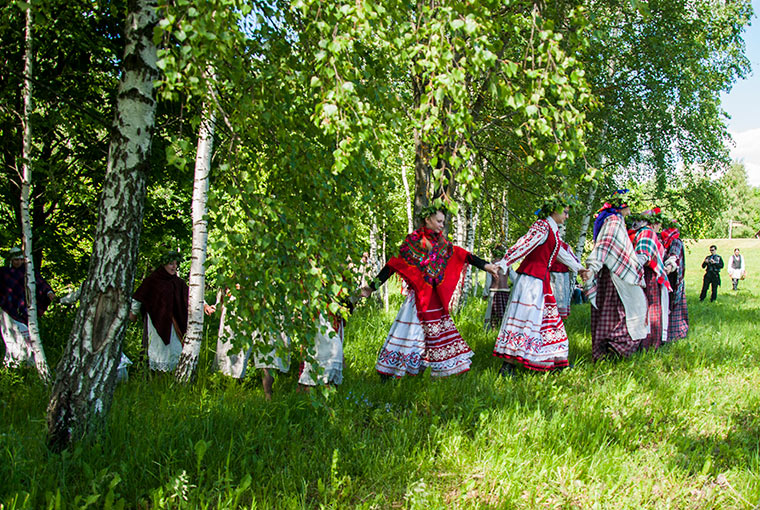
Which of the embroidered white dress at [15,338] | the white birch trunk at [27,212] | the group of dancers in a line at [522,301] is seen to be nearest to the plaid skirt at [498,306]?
the group of dancers in a line at [522,301]

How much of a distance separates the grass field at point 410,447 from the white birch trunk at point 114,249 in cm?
29

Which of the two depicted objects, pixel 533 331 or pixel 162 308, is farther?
pixel 162 308

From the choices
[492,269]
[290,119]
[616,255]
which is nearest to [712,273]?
[616,255]

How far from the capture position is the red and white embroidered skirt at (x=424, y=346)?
5.73 meters

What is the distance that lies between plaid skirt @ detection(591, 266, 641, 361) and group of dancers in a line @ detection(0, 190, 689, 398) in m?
0.01

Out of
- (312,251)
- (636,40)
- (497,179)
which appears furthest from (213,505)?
(636,40)

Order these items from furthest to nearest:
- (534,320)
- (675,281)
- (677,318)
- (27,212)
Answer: (675,281) → (677,318) → (534,320) → (27,212)

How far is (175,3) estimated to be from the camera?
99.4 inches

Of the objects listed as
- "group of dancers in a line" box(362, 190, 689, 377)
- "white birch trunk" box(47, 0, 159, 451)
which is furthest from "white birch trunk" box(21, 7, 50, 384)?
"group of dancers in a line" box(362, 190, 689, 377)

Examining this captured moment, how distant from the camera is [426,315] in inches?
228

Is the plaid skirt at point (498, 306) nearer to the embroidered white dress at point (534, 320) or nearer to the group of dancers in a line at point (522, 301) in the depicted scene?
the group of dancers in a line at point (522, 301)

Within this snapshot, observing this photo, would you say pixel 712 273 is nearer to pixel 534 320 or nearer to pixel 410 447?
pixel 534 320

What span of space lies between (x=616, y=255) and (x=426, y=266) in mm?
2630

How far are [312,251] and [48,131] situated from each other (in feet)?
18.2
